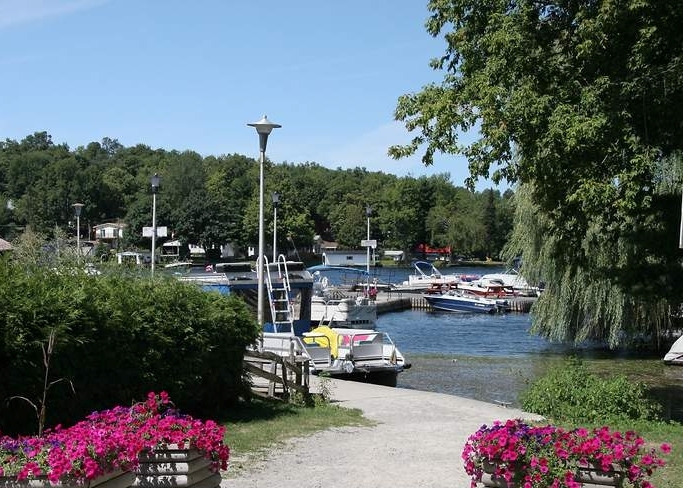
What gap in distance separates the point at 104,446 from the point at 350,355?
17193 mm

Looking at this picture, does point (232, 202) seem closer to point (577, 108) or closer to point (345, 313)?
point (345, 313)

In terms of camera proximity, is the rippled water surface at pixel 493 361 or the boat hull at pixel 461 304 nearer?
the rippled water surface at pixel 493 361

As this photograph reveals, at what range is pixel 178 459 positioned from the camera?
22.5ft

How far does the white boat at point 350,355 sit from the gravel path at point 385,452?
17.0ft

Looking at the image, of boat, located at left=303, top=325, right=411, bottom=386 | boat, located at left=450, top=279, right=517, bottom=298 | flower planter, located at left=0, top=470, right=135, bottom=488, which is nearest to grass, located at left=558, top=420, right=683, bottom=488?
flower planter, located at left=0, top=470, right=135, bottom=488

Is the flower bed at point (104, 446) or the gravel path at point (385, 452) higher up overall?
the flower bed at point (104, 446)

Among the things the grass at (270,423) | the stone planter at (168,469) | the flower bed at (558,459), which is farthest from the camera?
the grass at (270,423)

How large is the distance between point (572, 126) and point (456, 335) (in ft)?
114

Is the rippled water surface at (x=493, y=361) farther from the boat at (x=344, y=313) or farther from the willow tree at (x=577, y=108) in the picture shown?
the willow tree at (x=577, y=108)

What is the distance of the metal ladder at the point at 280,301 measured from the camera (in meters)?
25.6

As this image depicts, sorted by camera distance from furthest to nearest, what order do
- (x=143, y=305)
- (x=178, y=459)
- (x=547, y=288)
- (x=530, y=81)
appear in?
1. (x=547, y=288)
2. (x=530, y=81)
3. (x=143, y=305)
4. (x=178, y=459)

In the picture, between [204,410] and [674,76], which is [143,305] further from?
[674,76]

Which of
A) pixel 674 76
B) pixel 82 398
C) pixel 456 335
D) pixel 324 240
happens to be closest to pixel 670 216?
pixel 674 76

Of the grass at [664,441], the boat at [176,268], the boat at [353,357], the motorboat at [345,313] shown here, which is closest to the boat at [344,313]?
the motorboat at [345,313]
